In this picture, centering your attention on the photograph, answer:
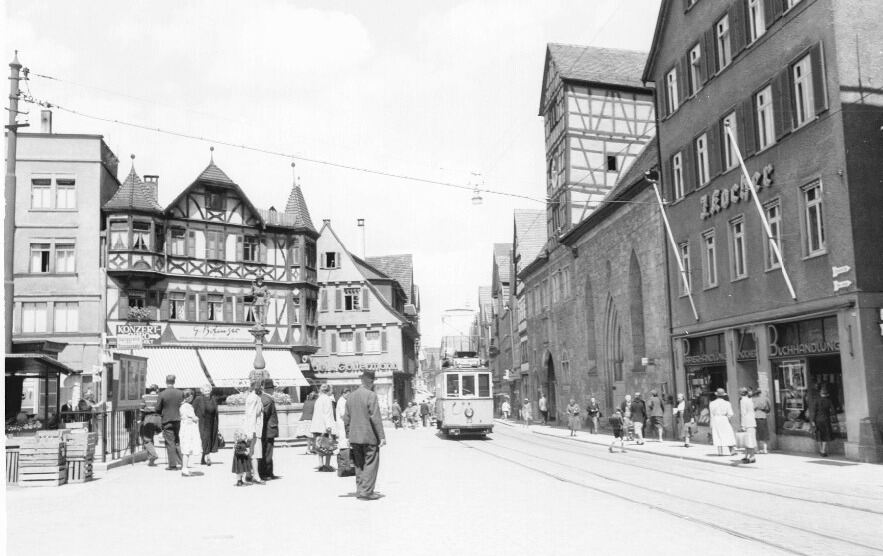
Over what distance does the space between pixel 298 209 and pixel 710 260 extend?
1225 inches

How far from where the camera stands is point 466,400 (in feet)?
105

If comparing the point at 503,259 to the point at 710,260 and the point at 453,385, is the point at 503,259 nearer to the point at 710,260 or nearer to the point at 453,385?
the point at 453,385

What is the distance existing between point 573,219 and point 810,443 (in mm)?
24476

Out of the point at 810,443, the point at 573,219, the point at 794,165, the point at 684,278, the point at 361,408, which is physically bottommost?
the point at 810,443

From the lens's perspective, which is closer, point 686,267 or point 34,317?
point 686,267

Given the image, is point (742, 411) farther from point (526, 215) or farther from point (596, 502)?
point (526, 215)

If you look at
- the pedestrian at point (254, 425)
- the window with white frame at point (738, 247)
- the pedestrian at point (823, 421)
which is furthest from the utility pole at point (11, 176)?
the window with white frame at point (738, 247)

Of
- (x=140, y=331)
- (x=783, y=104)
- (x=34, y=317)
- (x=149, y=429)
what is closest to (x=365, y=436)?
(x=140, y=331)

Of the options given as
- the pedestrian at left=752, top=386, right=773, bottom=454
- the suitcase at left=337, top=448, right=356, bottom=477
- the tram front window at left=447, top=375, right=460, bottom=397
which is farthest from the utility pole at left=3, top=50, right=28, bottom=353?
the tram front window at left=447, top=375, right=460, bottom=397

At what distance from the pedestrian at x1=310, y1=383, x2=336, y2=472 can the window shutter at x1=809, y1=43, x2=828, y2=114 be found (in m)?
12.3

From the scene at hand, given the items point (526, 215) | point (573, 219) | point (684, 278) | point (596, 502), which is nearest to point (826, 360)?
point (684, 278)

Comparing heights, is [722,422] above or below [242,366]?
below

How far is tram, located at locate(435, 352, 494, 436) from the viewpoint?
3193 cm

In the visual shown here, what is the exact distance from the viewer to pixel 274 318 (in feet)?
157
